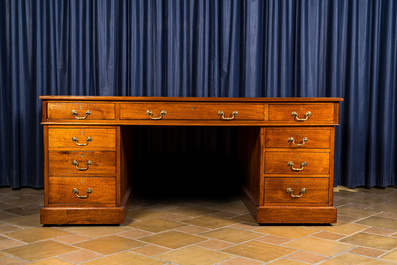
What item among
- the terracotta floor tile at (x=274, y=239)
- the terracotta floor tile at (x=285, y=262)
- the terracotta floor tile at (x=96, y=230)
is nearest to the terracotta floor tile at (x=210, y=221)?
the terracotta floor tile at (x=274, y=239)

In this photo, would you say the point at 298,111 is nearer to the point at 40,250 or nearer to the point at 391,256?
the point at 391,256

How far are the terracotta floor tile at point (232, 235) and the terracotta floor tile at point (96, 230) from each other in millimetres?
503

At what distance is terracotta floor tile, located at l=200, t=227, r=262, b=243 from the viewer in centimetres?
240

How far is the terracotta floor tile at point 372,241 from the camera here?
7.51 feet

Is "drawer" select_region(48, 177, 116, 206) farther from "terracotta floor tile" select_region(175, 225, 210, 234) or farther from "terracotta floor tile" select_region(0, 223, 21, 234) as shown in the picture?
"terracotta floor tile" select_region(175, 225, 210, 234)

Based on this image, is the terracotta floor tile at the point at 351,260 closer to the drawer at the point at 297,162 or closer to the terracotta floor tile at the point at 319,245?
the terracotta floor tile at the point at 319,245

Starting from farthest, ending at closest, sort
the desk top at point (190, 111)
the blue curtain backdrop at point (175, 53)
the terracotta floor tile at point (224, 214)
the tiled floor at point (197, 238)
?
the blue curtain backdrop at point (175, 53)
the terracotta floor tile at point (224, 214)
the desk top at point (190, 111)
the tiled floor at point (197, 238)

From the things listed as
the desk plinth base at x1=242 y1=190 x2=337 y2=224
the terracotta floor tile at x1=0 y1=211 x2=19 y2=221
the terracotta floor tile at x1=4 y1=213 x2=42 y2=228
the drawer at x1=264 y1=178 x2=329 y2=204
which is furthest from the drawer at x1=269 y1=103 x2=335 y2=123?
the terracotta floor tile at x1=0 y1=211 x2=19 y2=221

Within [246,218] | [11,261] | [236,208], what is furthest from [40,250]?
[236,208]

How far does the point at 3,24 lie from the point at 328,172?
2829 millimetres

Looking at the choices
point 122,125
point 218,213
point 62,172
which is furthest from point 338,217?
point 62,172

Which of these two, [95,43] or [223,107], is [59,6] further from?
[223,107]

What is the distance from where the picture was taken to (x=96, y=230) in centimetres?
255

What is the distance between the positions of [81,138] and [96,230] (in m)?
0.55
